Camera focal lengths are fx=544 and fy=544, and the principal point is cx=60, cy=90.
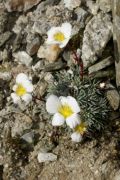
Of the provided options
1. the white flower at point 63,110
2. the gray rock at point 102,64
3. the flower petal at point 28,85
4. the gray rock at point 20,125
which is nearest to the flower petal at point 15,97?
the flower petal at point 28,85

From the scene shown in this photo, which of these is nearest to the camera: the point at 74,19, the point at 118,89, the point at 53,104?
the point at 53,104

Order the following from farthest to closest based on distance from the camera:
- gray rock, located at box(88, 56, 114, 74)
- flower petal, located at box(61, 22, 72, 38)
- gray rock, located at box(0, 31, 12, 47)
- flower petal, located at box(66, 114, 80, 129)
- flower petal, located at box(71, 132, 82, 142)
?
gray rock, located at box(0, 31, 12, 47), gray rock, located at box(88, 56, 114, 74), flower petal, located at box(61, 22, 72, 38), flower petal, located at box(71, 132, 82, 142), flower petal, located at box(66, 114, 80, 129)

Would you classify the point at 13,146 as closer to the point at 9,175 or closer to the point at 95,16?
the point at 9,175

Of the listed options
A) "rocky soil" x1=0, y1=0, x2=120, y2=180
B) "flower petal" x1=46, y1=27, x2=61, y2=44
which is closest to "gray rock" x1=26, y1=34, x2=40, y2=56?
"rocky soil" x1=0, y1=0, x2=120, y2=180

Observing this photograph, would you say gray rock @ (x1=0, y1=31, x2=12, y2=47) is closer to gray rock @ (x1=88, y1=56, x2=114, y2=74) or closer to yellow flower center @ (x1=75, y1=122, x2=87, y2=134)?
gray rock @ (x1=88, y1=56, x2=114, y2=74)

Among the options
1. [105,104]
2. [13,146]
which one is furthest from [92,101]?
[13,146]

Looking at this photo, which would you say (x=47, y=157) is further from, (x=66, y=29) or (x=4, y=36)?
(x=4, y=36)

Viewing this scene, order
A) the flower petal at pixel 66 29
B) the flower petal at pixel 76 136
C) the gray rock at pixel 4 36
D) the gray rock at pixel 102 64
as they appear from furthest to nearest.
Result: the gray rock at pixel 4 36
the gray rock at pixel 102 64
the flower petal at pixel 66 29
the flower petal at pixel 76 136

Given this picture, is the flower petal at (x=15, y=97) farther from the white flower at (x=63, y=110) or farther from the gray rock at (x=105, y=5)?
the gray rock at (x=105, y=5)
